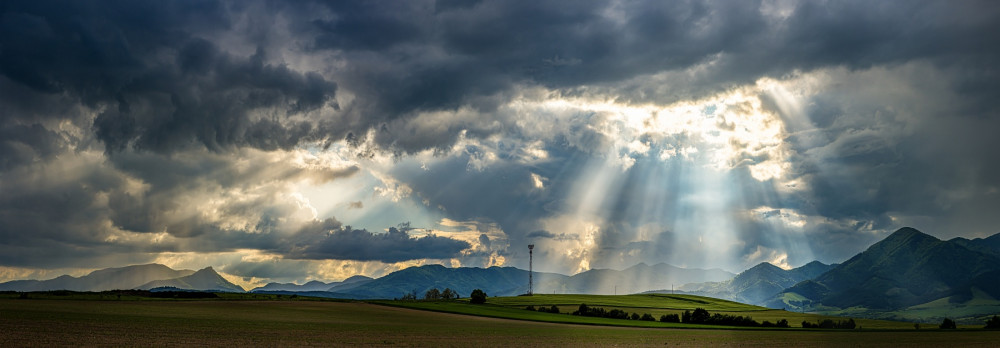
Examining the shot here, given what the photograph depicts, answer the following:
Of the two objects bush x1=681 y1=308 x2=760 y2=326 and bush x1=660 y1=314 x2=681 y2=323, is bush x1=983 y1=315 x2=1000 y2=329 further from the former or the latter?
bush x1=660 y1=314 x2=681 y2=323

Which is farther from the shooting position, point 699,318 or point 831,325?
point 699,318

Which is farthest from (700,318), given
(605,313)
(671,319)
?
(605,313)

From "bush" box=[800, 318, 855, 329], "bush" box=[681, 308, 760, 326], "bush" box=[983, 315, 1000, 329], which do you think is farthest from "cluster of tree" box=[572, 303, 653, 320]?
"bush" box=[983, 315, 1000, 329]

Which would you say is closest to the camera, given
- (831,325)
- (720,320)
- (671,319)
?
(831,325)

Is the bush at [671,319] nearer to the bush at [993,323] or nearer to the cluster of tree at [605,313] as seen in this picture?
the cluster of tree at [605,313]

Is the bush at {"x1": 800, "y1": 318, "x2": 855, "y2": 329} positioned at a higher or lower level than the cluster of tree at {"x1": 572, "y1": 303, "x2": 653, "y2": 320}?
lower

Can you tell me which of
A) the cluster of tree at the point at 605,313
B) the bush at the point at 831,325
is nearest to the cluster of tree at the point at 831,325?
the bush at the point at 831,325

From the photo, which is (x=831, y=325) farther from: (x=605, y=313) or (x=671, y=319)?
(x=605, y=313)

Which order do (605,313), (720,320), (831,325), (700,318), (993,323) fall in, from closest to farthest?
(993,323) < (831,325) < (720,320) < (700,318) < (605,313)

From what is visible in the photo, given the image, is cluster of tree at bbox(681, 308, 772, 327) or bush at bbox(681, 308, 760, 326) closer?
cluster of tree at bbox(681, 308, 772, 327)

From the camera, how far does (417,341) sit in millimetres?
73375

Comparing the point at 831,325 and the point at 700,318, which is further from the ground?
the point at 700,318

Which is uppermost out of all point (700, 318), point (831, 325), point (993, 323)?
point (993, 323)

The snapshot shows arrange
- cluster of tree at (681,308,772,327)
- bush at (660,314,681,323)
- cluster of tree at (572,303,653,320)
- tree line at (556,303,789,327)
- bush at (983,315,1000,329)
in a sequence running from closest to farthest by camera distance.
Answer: bush at (983,315,1000,329), cluster of tree at (681,308,772,327), tree line at (556,303,789,327), bush at (660,314,681,323), cluster of tree at (572,303,653,320)
